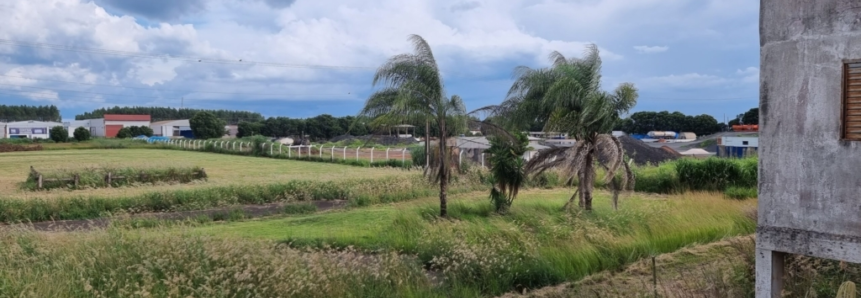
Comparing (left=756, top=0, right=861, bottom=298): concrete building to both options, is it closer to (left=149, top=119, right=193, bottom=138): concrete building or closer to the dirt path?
the dirt path

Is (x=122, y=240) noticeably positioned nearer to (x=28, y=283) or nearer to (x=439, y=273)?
(x=28, y=283)

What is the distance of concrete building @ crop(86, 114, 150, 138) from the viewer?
96.1 m

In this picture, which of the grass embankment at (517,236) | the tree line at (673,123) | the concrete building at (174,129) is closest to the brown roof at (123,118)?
the concrete building at (174,129)

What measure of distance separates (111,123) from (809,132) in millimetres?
105997

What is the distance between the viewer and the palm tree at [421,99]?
1557 centimetres

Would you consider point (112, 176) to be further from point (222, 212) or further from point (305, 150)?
point (305, 150)

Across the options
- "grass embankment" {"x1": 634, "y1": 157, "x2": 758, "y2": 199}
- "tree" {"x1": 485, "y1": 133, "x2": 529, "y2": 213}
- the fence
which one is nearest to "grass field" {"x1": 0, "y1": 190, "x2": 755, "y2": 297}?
"tree" {"x1": 485, "y1": 133, "x2": 529, "y2": 213}

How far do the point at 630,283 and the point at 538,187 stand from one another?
17.1 metres

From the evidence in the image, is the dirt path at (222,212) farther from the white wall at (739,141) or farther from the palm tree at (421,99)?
the white wall at (739,141)

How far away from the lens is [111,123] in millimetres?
97188

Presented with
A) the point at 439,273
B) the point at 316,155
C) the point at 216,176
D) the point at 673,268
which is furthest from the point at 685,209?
the point at 316,155

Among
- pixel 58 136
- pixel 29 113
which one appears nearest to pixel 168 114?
pixel 29 113

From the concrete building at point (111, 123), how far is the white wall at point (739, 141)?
8520 centimetres

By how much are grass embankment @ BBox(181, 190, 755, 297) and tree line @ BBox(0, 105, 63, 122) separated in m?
135
